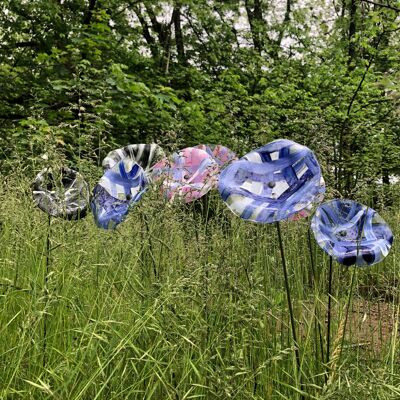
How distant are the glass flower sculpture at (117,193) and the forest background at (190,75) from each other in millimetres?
1918

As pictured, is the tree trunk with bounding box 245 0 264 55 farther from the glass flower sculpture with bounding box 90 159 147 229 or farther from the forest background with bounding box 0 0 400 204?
the glass flower sculpture with bounding box 90 159 147 229

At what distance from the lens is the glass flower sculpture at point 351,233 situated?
149cm

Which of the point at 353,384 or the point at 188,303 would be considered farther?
the point at 188,303

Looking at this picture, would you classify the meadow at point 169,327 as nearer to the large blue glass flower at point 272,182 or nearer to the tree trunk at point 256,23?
the large blue glass flower at point 272,182

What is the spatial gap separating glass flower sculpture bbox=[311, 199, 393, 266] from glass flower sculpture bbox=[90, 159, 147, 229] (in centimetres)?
76

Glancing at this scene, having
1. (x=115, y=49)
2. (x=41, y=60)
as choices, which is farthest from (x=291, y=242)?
(x=115, y=49)

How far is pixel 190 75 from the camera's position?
8.83 metres

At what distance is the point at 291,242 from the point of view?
2.30m

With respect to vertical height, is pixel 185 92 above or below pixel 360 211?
below

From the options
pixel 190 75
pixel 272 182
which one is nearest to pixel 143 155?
pixel 272 182

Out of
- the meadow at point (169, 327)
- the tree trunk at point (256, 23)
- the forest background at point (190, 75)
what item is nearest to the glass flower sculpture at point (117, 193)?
the meadow at point (169, 327)

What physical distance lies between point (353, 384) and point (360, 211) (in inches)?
26.0

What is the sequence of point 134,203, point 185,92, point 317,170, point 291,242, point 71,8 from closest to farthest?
1. point 317,170
2. point 134,203
3. point 291,242
4. point 71,8
5. point 185,92

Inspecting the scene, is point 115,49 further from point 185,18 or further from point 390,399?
point 390,399
